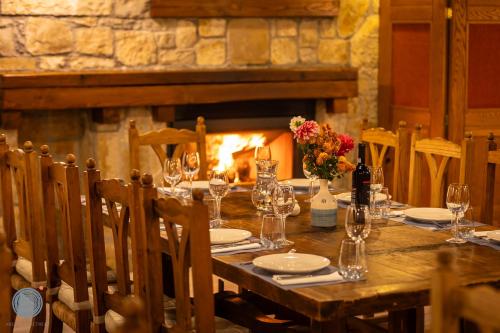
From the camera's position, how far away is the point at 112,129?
5133 millimetres

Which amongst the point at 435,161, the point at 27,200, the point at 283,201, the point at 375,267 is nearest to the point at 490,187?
the point at 435,161

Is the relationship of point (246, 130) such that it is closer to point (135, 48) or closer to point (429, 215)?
point (135, 48)

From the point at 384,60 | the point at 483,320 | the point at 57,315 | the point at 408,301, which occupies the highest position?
the point at 384,60

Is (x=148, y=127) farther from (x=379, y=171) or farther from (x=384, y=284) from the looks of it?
(x=384, y=284)

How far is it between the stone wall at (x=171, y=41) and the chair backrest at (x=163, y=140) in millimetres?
543

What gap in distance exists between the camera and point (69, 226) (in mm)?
3260

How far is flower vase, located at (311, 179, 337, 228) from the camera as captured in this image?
340 centimetres

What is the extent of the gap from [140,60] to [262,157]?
1560 mm

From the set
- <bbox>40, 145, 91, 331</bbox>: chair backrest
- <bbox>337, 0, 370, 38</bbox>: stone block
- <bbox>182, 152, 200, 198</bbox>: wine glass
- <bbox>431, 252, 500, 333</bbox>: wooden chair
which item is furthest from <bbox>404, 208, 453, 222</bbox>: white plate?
<bbox>337, 0, 370, 38</bbox>: stone block

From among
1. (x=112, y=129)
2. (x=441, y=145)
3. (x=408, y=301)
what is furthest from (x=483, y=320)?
(x=112, y=129)

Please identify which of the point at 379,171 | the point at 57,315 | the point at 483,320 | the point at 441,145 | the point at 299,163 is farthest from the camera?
the point at 299,163

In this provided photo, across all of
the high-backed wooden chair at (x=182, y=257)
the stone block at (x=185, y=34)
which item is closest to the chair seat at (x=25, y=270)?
the high-backed wooden chair at (x=182, y=257)

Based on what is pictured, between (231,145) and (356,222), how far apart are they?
288cm

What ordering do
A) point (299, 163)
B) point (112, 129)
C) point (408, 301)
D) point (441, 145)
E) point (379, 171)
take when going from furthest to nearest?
1. point (299, 163)
2. point (112, 129)
3. point (441, 145)
4. point (379, 171)
5. point (408, 301)
